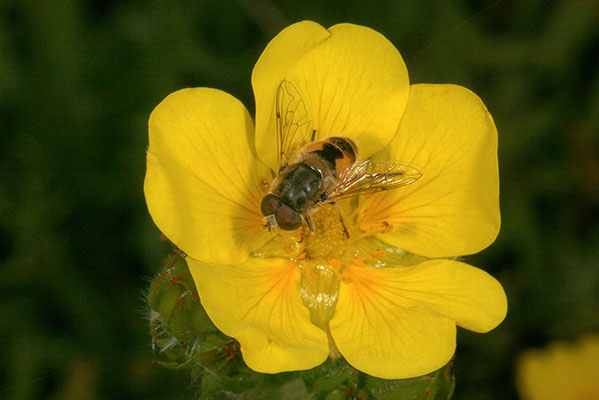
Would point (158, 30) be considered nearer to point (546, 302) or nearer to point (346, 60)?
point (346, 60)

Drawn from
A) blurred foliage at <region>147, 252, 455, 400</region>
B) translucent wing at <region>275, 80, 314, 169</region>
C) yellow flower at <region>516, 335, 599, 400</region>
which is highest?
translucent wing at <region>275, 80, 314, 169</region>

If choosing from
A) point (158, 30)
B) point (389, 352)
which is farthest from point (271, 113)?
point (158, 30)

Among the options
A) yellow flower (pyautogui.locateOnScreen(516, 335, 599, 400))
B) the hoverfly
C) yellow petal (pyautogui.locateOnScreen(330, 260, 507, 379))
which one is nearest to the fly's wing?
the hoverfly

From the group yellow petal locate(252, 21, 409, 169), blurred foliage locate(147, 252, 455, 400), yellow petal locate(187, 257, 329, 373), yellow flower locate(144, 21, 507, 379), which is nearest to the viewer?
yellow petal locate(187, 257, 329, 373)

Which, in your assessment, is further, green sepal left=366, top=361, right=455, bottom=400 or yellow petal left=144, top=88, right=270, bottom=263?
green sepal left=366, top=361, right=455, bottom=400

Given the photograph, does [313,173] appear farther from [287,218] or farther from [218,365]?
[218,365]

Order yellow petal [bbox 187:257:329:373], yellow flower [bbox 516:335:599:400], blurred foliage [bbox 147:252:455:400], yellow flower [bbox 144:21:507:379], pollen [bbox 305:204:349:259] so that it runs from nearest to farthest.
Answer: yellow petal [bbox 187:257:329:373], yellow flower [bbox 144:21:507:379], blurred foliage [bbox 147:252:455:400], pollen [bbox 305:204:349:259], yellow flower [bbox 516:335:599:400]

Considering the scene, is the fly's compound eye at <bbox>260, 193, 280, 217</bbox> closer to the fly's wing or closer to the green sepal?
the fly's wing
